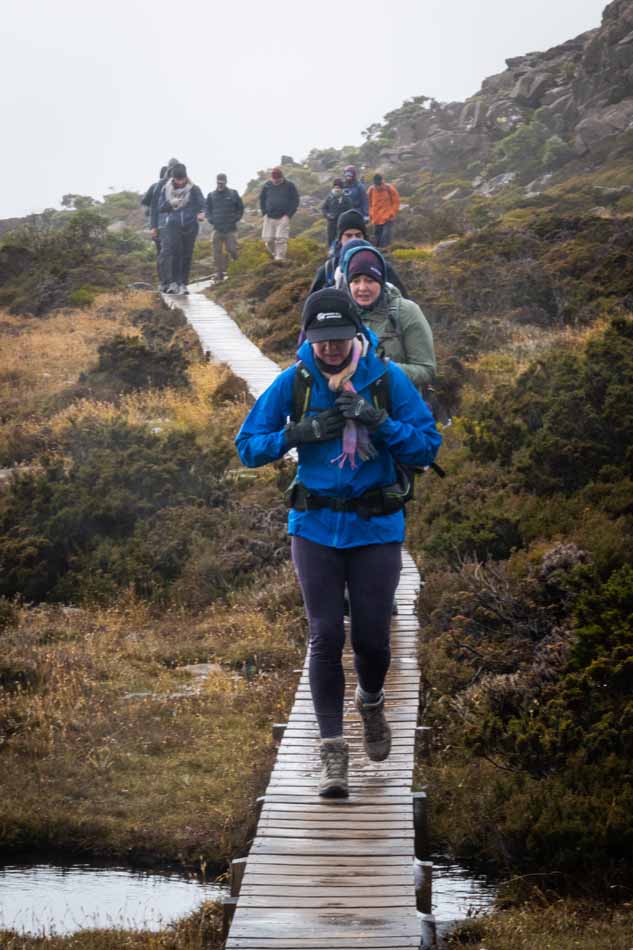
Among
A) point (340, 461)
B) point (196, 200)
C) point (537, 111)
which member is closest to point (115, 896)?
point (340, 461)

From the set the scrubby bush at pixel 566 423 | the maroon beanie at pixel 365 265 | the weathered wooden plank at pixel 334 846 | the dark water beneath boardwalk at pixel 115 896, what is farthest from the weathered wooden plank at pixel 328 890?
the scrubby bush at pixel 566 423

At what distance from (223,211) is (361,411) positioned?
23.5 metres

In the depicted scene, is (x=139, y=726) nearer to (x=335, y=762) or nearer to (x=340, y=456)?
(x=335, y=762)

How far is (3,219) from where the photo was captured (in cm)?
6025

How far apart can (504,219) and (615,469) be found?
74.4 ft

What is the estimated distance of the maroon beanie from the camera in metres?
7.72

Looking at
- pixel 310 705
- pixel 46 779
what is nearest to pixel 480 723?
pixel 310 705

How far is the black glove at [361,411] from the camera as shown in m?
5.55

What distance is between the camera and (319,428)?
18.4 ft

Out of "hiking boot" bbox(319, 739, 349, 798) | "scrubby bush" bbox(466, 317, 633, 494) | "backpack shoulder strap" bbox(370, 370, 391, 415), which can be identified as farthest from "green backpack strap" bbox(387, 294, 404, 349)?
"scrubby bush" bbox(466, 317, 633, 494)

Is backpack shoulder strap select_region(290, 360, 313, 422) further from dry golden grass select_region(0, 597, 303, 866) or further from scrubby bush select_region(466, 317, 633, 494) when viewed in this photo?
scrubby bush select_region(466, 317, 633, 494)

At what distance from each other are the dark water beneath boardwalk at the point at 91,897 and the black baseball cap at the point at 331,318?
3207 millimetres

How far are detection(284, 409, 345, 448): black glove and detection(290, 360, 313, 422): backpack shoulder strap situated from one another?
7.0 inches

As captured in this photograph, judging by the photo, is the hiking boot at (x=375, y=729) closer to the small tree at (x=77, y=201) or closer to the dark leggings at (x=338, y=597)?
the dark leggings at (x=338, y=597)
